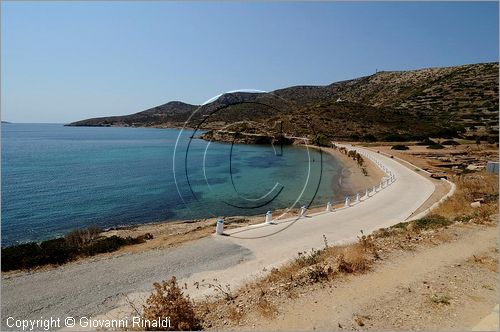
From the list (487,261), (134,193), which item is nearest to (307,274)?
(487,261)

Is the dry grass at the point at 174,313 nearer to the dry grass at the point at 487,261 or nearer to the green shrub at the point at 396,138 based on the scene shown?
the dry grass at the point at 487,261

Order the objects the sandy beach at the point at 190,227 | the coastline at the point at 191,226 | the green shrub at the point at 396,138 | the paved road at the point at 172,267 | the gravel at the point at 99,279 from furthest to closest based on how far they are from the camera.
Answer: the green shrub at the point at 396,138
the coastline at the point at 191,226
the sandy beach at the point at 190,227
the paved road at the point at 172,267
the gravel at the point at 99,279

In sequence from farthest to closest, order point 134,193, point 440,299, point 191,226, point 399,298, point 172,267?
point 134,193
point 191,226
point 172,267
point 399,298
point 440,299

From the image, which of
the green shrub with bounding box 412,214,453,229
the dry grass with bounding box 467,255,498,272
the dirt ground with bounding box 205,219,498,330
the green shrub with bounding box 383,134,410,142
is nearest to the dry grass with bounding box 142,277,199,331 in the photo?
the dirt ground with bounding box 205,219,498,330

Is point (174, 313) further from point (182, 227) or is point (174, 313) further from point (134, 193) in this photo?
point (134, 193)

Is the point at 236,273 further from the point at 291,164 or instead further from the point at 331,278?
the point at 291,164

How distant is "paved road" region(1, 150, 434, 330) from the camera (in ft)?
26.3

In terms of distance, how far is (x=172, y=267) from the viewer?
10.2 m

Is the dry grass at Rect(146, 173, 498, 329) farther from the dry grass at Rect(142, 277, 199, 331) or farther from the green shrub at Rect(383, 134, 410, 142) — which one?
the green shrub at Rect(383, 134, 410, 142)

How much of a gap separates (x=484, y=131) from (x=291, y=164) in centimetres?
4892

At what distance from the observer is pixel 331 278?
8203mm

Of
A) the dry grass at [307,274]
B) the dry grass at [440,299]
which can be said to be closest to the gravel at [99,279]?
the dry grass at [307,274]

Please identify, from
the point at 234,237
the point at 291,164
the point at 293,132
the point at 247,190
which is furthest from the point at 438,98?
the point at 234,237

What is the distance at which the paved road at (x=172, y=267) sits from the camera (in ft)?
26.3
